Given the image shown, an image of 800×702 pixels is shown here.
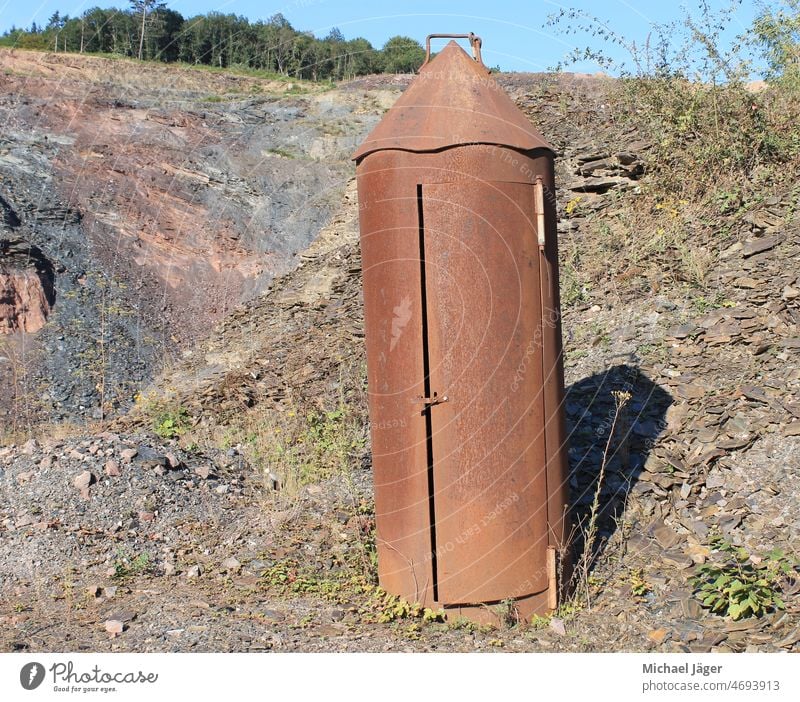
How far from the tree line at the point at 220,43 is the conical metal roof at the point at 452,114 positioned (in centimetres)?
1328

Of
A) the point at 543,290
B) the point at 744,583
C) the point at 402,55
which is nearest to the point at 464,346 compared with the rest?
the point at 543,290

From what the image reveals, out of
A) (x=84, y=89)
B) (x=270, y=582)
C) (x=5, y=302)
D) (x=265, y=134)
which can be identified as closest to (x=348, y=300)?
(x=5, y=302)

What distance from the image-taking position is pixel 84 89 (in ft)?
57.7

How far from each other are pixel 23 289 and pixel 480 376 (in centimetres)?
929

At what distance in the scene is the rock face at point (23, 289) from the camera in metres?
10.9

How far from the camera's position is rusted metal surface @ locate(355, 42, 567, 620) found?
12.7 ft

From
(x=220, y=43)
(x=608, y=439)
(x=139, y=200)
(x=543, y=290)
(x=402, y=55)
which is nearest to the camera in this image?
(x=543, y=290)

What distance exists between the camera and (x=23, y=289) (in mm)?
11180

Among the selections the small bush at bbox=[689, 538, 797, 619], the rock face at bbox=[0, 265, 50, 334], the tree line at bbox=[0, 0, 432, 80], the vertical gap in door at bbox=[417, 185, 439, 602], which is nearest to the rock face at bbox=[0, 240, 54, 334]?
the rock face at bbox=[0, 265, 50, 334]

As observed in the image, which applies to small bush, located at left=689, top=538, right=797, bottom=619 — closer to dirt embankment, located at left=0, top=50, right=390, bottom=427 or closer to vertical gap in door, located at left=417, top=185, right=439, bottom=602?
vertical gap in door, located at left=417, top=185, right=439, bottom=602
